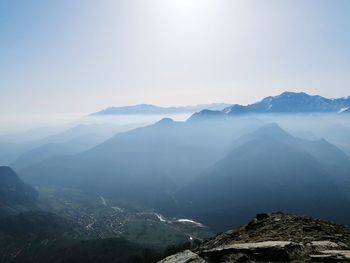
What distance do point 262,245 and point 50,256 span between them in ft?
675

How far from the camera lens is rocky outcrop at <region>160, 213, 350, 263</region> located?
17547 millimetres

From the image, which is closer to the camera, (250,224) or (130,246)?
(250,224)

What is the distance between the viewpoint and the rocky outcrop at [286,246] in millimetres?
17547

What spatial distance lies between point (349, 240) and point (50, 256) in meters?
206

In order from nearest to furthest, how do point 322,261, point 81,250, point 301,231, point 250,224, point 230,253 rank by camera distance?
1. point 322,261
2. point 230,253
3. point 301,231
4. point 250,224
5. point 81,250

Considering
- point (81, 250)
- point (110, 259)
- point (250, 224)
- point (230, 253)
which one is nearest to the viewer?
point (230, 253)

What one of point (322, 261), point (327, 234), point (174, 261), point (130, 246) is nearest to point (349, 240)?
point (327, 234)

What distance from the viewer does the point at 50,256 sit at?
7805 inches

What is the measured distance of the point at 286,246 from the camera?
18.6 meters

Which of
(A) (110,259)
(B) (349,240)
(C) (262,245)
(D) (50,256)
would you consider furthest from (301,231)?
(D) (50,256)

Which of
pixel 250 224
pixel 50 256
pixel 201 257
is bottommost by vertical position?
pixel 50 256

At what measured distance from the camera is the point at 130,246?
7613 inches

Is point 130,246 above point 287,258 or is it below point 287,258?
below

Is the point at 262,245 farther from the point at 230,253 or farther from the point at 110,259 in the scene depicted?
the point at 110,259
